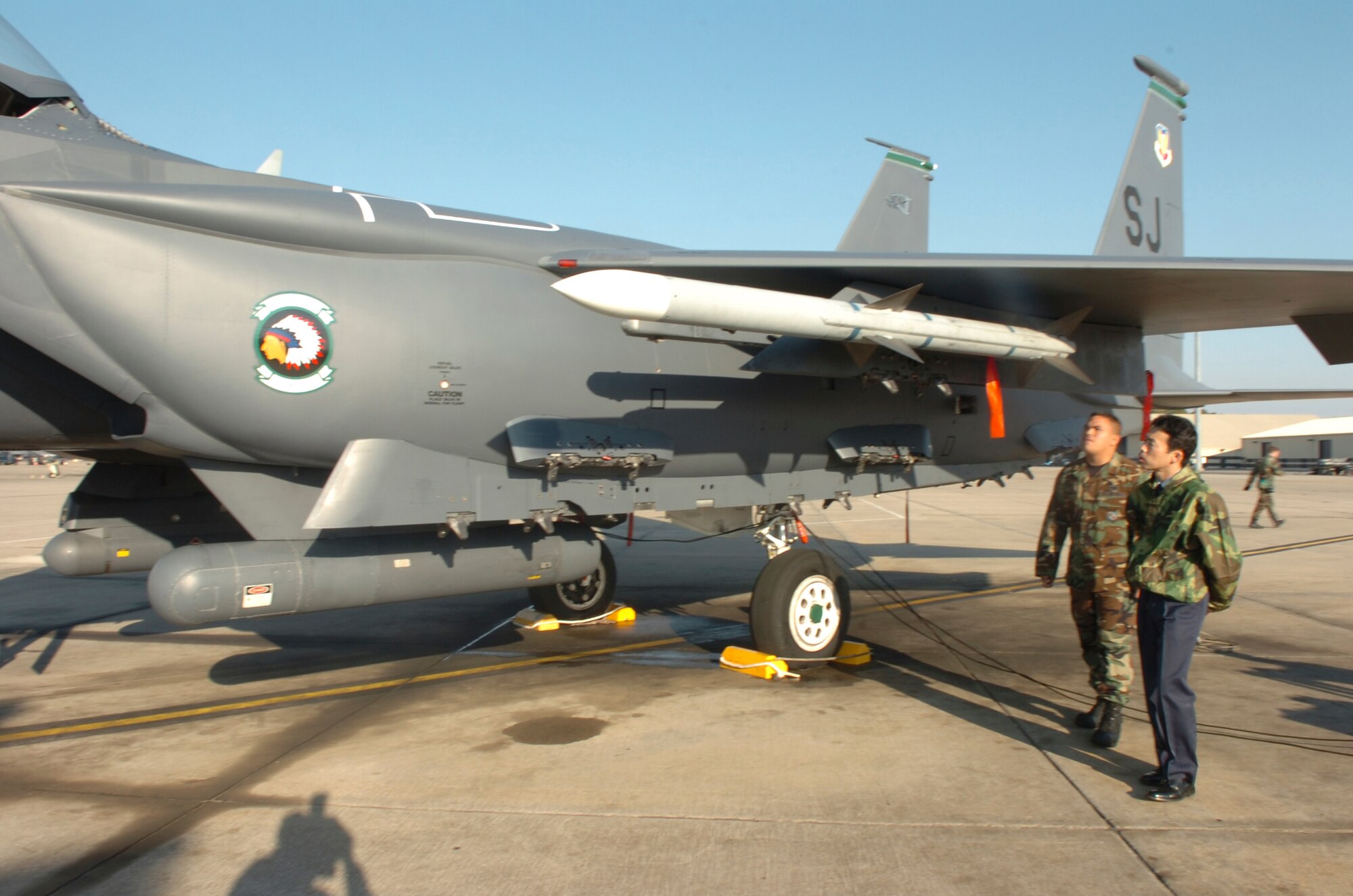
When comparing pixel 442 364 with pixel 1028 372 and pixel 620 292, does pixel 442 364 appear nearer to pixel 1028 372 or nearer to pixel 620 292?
pixel 620 292

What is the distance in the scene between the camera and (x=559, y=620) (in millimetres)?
9336

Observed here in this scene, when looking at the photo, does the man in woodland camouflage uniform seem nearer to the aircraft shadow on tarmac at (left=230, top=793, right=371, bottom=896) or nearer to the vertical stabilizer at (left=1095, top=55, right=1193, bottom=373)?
the aircraft shadow on tarmac at (left=230, top=793, right=371, bottom=896)

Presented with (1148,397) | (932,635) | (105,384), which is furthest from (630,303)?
(1148,397)

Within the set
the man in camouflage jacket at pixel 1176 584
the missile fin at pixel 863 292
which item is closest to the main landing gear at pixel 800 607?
the missile fin at pixel 863 292

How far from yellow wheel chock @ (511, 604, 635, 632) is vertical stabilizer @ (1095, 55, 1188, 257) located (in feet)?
21.9

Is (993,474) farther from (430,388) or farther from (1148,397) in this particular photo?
(430,388)

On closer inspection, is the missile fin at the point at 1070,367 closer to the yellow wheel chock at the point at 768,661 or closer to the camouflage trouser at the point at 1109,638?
the camouflage trouser at the point at 1109,638

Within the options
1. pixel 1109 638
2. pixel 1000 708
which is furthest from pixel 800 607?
pixel 1109 638

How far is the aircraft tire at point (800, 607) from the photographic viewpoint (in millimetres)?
7262

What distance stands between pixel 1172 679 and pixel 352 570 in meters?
5.06

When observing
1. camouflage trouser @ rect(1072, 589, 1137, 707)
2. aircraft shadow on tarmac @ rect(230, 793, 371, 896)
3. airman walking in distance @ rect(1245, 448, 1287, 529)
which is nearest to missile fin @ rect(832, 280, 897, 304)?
camouflage trouser @ rect(1072, 589, 1137, 707)

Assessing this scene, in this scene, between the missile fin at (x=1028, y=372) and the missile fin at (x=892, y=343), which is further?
the missile fin at (x=1028, y=372)

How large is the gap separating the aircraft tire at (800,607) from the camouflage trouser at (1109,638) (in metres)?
2.37

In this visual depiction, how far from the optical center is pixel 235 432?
593 centimetres
